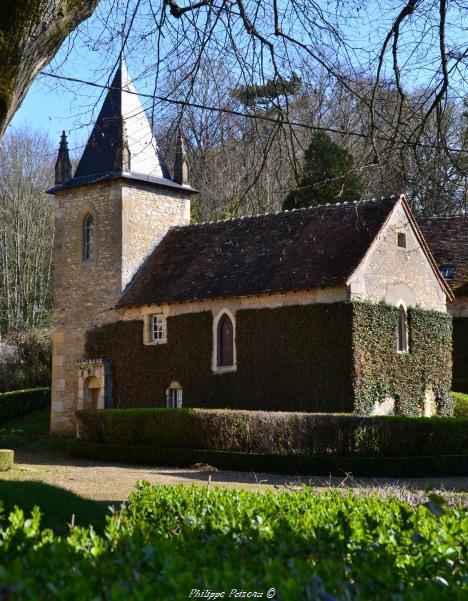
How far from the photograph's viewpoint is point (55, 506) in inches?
383

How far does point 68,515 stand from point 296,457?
10510mm

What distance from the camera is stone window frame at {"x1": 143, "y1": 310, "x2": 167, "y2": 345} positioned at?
2683 cm

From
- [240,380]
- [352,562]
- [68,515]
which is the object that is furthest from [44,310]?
[352,562]

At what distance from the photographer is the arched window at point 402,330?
84.2ft

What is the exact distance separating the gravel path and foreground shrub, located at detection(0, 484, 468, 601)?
8.81 metres

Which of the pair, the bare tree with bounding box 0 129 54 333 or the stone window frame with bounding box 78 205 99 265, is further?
the bare tree with bounding box 0 129 54 333

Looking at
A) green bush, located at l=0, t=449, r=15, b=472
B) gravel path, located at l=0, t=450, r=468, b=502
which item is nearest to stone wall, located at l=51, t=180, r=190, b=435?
gravel path, located at l=0, t=450, r=468, b=502

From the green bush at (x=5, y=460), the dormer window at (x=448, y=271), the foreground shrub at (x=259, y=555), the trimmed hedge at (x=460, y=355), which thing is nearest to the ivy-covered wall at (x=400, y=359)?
the trimmed hedge at (x=460, y=355)

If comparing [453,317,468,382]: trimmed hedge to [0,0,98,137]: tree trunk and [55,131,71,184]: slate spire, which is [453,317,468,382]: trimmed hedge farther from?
[0,0,98,137]: tree trunk

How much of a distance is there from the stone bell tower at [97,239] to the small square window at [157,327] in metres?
1.32

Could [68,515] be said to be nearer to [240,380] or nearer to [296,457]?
[296,457]

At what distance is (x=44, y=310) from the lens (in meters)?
41.7

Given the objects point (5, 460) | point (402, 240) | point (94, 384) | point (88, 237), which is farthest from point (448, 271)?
point (5, 460)

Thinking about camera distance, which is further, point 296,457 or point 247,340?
point 247,340
